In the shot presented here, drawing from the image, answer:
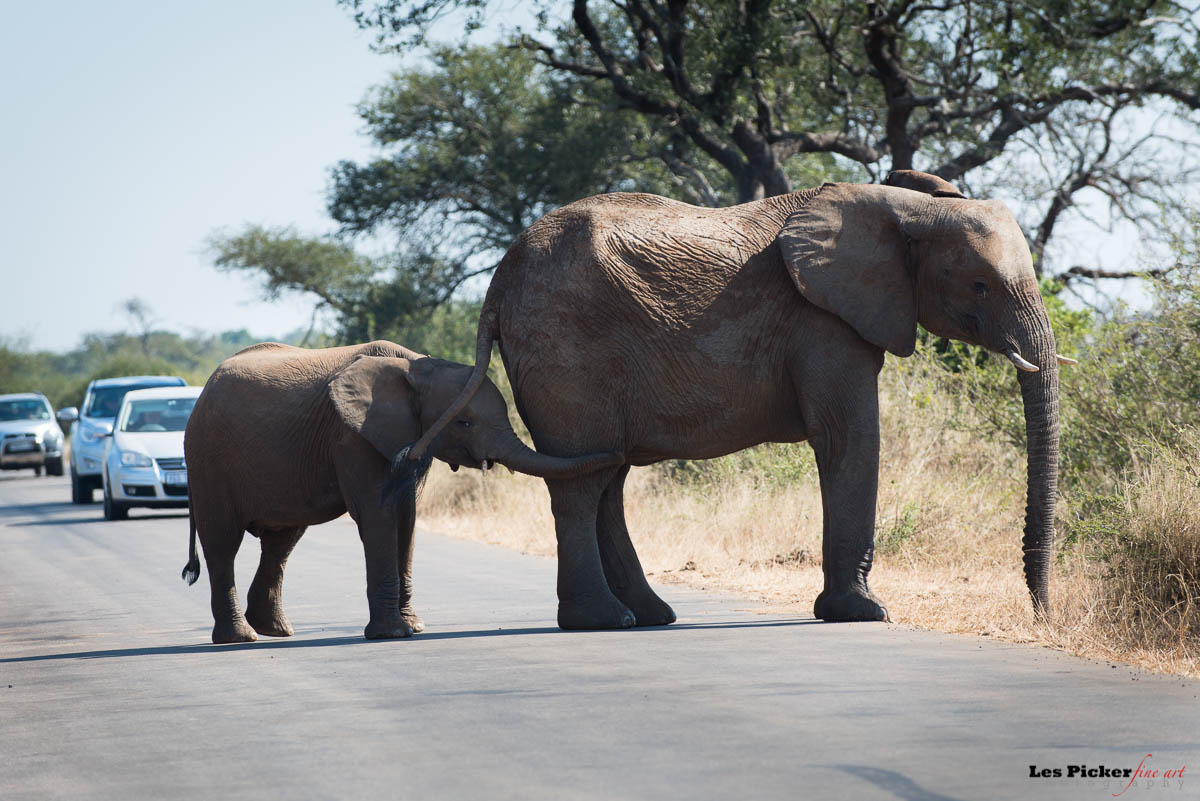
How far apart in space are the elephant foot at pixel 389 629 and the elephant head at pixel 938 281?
10.8 ft

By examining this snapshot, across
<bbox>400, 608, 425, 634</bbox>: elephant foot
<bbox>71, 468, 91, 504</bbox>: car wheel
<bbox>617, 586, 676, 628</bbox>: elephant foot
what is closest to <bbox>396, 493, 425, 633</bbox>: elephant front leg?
<bbox>400, 608, 425, 634</bbox>: elephant foot

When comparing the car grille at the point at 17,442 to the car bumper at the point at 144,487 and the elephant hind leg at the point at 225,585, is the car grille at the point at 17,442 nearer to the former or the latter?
the car bumper at the point at 144,487

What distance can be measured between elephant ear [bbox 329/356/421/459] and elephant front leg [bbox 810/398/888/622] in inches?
102

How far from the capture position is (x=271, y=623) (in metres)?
10.6

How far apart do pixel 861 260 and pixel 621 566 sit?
99.9 inches

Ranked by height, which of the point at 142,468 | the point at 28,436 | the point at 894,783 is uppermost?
the point at 28,436

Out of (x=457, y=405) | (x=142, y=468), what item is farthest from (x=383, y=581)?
(x=142, y=468)

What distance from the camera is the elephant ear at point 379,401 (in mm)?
9852

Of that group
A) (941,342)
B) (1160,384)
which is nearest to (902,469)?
(1160,384)

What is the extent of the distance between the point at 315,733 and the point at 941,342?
15.2 metres

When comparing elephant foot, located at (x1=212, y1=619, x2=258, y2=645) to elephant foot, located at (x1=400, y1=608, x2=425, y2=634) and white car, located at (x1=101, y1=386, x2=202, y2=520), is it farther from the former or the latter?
white car, located at (x1=101, y1=386, x2=202, y2=520)

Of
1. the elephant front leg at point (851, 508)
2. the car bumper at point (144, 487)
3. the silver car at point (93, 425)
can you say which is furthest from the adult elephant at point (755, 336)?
the silver car at point (93, 425)

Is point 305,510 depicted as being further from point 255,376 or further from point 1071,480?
point 1071,480

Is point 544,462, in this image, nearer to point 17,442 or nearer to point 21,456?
point 17,442
